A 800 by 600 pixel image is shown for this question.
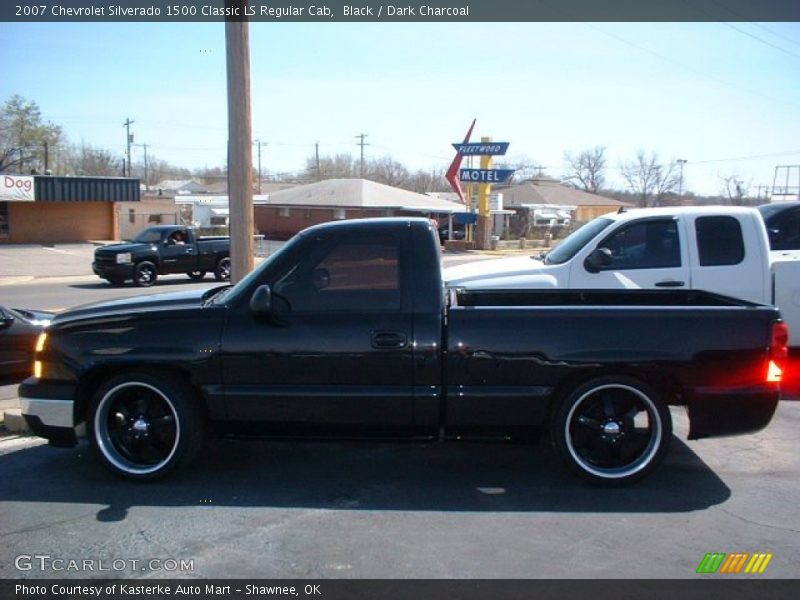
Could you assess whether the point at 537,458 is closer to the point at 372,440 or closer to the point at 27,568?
the point at 372,440

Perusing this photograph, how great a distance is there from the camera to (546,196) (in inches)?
2790

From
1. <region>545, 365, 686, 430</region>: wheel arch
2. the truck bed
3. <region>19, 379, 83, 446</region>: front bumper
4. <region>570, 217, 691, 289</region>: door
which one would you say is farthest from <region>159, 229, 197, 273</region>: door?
<region>545, 365, 686, 430</region>: wheel arch

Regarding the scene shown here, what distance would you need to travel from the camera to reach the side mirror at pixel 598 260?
7.92 meters

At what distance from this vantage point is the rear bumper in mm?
4859

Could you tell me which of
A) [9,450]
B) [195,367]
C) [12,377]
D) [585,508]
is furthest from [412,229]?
[12,377]

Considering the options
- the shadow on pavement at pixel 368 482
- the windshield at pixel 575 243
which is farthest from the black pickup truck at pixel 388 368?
the windshield at pixel 575 243

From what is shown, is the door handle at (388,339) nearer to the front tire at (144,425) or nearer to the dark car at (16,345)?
the front tire at (144,425)

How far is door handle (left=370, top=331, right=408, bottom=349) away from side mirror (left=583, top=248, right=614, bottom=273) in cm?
379

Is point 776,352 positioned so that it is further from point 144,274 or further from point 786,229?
point 144,274

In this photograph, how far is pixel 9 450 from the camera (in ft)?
19.0

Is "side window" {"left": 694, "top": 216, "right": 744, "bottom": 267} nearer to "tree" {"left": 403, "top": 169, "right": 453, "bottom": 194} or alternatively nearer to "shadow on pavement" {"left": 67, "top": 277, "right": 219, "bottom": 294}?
"shadow on pavement" {"left": 67, "top": 277, "right": 219, "bottom": 294}
